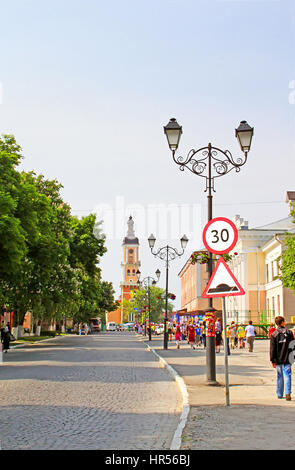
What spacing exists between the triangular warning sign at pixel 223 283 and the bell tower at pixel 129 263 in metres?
159

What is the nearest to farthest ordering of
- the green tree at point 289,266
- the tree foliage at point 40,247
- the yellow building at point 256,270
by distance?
the tree foliage at point 40,247 < the green tree at point 289,266 < the yellow building at point 256,270

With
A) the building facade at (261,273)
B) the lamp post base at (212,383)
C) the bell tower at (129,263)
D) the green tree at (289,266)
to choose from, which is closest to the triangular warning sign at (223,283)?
the lamp post base at (212,383)

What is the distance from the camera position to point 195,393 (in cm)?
1259

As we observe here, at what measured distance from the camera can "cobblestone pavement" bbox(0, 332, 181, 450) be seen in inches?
304

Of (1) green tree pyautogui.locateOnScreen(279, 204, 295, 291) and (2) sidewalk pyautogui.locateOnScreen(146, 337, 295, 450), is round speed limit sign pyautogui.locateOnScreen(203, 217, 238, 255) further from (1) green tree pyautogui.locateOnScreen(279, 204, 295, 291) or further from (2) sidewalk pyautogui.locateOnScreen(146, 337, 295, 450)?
(1) green tree pyautogui.locateOnScreen(279, 204, 295, 291)

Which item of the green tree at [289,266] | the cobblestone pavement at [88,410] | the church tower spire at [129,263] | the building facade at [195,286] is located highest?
the church tower spire at [129,263]

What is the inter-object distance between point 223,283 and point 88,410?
3.19 meters

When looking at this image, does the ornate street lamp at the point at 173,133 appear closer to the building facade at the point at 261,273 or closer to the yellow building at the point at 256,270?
the building facade at the point at 261,273

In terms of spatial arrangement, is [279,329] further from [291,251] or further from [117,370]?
[291,251]

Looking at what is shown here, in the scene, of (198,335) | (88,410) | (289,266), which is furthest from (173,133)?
(198,335)

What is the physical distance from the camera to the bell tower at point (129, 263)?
172m

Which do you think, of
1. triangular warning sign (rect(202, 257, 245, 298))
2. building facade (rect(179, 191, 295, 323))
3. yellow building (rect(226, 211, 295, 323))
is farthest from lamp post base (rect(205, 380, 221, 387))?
yellow building (rect(226, 211, 295, 323))

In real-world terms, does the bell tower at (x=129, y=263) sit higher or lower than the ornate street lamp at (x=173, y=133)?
higher

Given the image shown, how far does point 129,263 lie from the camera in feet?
571
